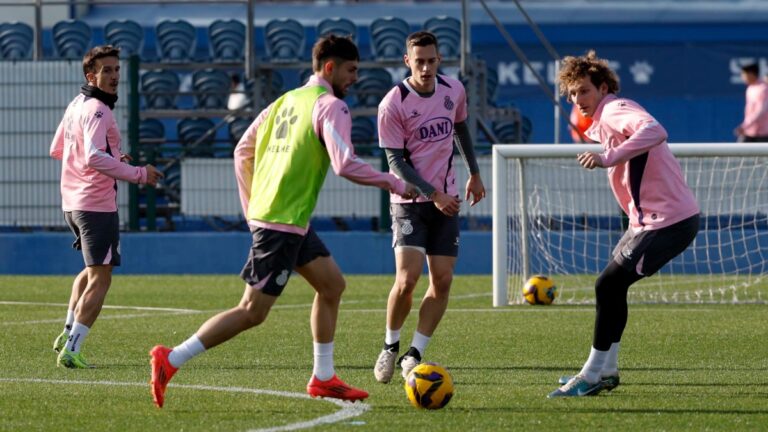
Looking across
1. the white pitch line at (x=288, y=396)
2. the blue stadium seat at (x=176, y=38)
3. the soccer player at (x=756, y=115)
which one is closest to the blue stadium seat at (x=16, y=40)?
the blue stadium seat at (x=176, y=38)

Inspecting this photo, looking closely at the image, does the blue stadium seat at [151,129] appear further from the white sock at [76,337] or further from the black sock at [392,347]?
the black sock at [392,347]

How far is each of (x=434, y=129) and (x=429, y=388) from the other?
2.09 metres

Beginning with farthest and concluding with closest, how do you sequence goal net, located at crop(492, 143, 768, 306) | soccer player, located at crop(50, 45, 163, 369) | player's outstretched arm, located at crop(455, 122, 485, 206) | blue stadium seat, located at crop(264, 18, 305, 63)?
blue stadium seat, located at crop(264, 18, 305, 63) < goal net, located at crop(492, 143, 768, 306) < soccer player, located at crop(50, 45, 163, 369) < player's outstretched arm, located at crop(455, 122, 485, 206)

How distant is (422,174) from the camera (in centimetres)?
877

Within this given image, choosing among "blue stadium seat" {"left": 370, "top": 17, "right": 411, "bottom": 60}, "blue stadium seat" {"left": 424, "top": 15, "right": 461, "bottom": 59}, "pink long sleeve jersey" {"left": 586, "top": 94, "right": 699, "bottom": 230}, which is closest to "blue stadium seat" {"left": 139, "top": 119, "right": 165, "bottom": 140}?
"blue stadium seat" {"left": 370, "top": 17, "right": 411, "bottom": 60}

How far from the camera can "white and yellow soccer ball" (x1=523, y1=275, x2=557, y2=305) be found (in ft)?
46.6

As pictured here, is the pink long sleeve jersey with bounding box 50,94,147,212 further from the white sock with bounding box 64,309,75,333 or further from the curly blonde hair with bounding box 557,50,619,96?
the curly blonde hair with bounding box 557,50,619,96

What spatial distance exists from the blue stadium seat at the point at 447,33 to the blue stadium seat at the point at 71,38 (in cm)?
572

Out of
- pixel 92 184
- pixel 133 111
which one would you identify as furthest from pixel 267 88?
Result: pixel 92 184

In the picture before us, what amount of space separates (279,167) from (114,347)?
12.3ft

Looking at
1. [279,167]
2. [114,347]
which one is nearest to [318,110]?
[279,167]

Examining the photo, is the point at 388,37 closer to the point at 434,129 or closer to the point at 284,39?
the point at 284,39

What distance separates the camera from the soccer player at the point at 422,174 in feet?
28.5

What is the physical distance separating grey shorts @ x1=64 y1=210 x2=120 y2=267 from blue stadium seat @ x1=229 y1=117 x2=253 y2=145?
11.3 metres
